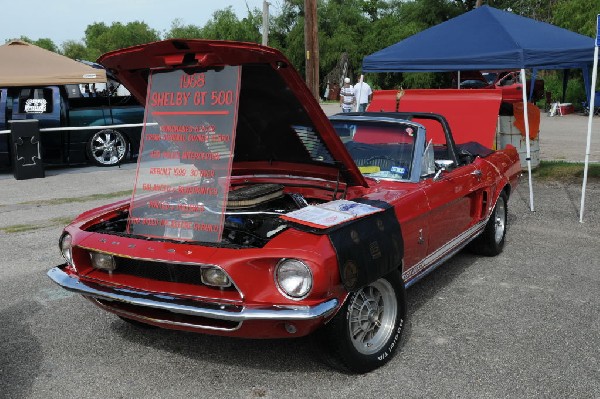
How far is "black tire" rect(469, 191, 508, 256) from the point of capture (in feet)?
18.4

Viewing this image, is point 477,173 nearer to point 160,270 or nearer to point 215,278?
point 215,278

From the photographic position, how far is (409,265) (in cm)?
387

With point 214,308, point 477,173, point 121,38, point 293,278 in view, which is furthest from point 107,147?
point 121,38

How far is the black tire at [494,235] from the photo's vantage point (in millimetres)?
5598

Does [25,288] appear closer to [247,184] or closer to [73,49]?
[247,184]

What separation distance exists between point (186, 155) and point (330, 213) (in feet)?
3.44

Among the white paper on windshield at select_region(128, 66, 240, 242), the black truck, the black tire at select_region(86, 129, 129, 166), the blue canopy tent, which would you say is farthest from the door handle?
the black tire at select_region(86, 129, 129, 166)

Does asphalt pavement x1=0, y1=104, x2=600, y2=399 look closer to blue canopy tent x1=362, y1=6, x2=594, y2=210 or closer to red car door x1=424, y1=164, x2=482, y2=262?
red car door x1=424, y1=164, x2=482, y2=262

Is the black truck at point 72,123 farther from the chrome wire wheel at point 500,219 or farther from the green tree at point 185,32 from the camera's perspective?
the green tree at point 185,32

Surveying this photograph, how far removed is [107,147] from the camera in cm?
1227

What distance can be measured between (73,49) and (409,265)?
281 ft

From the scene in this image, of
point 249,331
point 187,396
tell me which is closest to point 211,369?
point 187,396

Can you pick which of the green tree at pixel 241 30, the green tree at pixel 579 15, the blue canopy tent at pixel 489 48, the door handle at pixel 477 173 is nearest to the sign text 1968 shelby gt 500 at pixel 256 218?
the door handle at pixel 477 173

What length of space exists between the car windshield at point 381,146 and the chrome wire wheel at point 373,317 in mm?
1068
